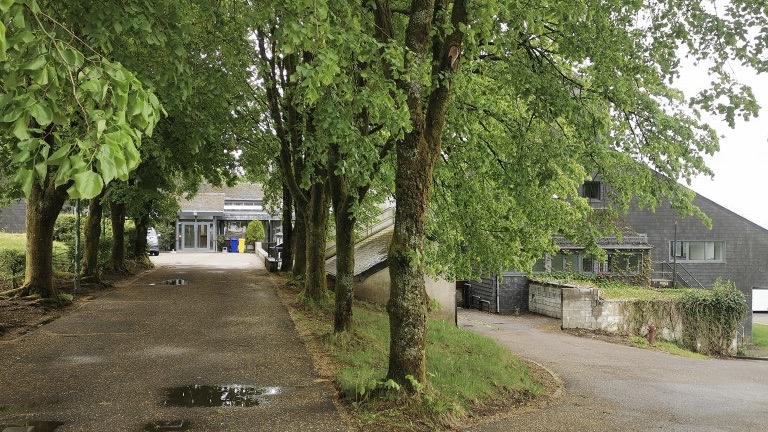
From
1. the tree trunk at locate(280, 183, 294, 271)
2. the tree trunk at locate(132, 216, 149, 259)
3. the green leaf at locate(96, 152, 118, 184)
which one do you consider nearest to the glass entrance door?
the tree trunk at locate(132, 216, 149, 259)

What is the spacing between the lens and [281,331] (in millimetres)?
11797

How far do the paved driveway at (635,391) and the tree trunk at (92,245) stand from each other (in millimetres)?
12816

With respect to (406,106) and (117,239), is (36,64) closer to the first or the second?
(406,106)

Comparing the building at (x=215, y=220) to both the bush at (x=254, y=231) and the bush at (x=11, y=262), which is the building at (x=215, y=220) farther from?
the bush at (x=11, y=262)

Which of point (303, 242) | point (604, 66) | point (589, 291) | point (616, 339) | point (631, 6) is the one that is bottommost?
point (616, 339)

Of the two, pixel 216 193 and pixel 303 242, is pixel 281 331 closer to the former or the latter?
pixel 303 242

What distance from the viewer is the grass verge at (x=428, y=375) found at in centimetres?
714

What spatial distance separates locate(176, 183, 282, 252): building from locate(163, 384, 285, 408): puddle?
127 ft

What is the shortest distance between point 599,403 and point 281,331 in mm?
5885

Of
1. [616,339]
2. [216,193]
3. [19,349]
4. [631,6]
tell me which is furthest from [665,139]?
[216,193]

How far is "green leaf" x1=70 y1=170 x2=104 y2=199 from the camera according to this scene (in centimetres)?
276

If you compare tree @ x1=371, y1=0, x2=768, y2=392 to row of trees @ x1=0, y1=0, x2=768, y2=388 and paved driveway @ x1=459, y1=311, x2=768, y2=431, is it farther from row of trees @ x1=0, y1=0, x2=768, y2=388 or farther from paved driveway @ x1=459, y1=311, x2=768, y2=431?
paved driveway @ x1=459, y1=311, x2=768, y2=431

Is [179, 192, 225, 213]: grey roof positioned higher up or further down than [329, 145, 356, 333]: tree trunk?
higher up

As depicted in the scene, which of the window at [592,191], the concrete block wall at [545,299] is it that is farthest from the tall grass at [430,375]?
the window at [592,191]
